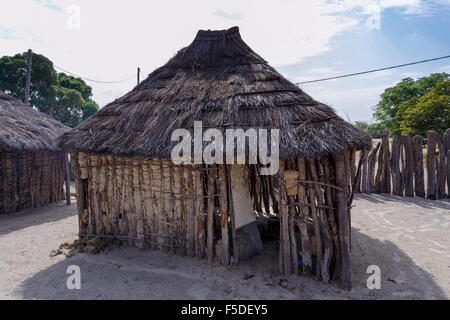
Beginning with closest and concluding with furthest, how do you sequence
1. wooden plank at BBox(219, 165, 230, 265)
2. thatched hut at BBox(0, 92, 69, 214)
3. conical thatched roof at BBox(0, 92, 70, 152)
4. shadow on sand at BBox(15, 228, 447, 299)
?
shadow on sand at BBox(15, 228, 447, 299) < wooden plank at BBox(219, 165, 230, 265) < conical thatched roof at BBox(0, 92, 70, 152) < thatched hut at BBox(0, 92, 69, 214)

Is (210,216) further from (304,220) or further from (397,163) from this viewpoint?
(397,163)

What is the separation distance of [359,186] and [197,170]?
23.7ft

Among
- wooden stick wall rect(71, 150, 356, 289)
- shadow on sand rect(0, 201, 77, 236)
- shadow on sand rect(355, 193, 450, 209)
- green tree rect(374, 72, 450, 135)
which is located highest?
green tree rect(374, 72, 450, 135)

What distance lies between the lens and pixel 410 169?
8703 millimetres

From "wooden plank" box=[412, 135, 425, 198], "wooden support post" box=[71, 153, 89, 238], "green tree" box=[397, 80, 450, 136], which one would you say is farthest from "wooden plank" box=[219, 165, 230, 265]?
"green tree" box=[397, 80, 450, 136]

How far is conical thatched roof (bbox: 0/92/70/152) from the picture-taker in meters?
7.86

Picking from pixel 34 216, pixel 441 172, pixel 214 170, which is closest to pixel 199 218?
pixel 214 170

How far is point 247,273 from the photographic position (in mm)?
4418

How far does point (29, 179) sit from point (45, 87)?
12756 millimetres

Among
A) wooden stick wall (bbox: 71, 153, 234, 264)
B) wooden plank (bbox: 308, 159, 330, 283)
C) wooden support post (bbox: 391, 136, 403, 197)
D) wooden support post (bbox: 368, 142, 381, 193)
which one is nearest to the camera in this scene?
wooden plank (bbox: 308, 159, 330, 283)

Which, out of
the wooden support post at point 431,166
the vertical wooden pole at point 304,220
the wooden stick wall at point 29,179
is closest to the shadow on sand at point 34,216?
the wooden stick wall at point 29,179

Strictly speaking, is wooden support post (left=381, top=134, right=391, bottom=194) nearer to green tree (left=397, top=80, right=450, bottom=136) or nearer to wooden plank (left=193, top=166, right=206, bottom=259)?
green tree (left=397, top=80, right=450, bottom=136)

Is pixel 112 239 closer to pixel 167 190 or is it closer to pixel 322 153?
pixel 167 190

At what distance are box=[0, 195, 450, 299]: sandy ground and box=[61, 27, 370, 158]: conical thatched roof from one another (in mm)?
1899
